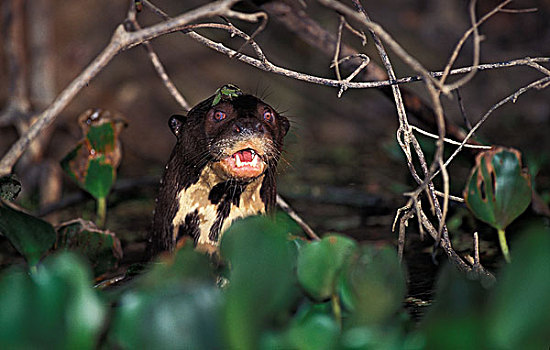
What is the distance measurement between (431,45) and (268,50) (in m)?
1.50

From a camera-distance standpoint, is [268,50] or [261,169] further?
[268,50]

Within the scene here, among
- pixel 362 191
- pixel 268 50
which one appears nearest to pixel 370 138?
pixel 268 50

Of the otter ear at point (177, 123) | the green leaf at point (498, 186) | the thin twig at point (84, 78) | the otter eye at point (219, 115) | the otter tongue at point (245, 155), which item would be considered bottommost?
the green leaf at point (498, 186)

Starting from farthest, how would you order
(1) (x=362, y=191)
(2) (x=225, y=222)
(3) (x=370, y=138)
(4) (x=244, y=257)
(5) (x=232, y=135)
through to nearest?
1. (3) (x=370, y=138)
2. (1) (x=362, y=191)
3. (2) (x=225, y=222)
4. (5) (x=232, y=135)
5. (4) (x=244, y=257)

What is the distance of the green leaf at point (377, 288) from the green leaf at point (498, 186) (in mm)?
889

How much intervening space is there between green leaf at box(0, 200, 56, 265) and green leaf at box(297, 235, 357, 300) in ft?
2.66

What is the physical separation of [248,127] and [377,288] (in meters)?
0.91

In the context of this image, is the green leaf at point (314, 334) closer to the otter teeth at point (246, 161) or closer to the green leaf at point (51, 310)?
the green leaf at point (51, 310)

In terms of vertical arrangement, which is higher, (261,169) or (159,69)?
(159,69)

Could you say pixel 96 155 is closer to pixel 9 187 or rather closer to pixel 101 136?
pixel 101 136

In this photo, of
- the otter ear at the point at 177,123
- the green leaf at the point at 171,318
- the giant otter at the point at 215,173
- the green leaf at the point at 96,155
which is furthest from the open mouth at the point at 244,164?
the green leaf at the point at 171,318

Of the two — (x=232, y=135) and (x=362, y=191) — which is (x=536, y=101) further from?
(x=232, y=135)

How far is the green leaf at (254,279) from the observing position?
2.92 feet

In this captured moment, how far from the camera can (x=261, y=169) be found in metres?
1.93
